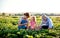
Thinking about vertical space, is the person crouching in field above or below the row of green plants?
above

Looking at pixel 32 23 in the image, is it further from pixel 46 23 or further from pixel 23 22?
pixel 46 23

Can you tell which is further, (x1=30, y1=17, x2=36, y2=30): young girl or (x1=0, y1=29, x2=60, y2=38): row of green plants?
(x1=30, y1=17, x2=36, y2=30): young girl

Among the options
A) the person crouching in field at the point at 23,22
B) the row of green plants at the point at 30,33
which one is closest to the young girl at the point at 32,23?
the person crouching in field at the point at 23,22

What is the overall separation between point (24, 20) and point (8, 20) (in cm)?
95

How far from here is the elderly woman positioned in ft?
19.5

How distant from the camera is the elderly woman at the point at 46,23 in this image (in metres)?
5.96

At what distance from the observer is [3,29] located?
588cm

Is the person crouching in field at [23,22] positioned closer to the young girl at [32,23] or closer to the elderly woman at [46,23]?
the young girl at [32,23]

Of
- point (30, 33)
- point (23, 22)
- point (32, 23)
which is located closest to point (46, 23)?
point (32, 23)

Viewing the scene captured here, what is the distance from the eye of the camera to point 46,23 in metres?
5.99

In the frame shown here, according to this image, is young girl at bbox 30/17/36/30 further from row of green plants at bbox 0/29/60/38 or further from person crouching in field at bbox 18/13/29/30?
row of green plants at bbox 0/29/60/38

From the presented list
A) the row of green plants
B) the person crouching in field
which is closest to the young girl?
the person crouching in field
